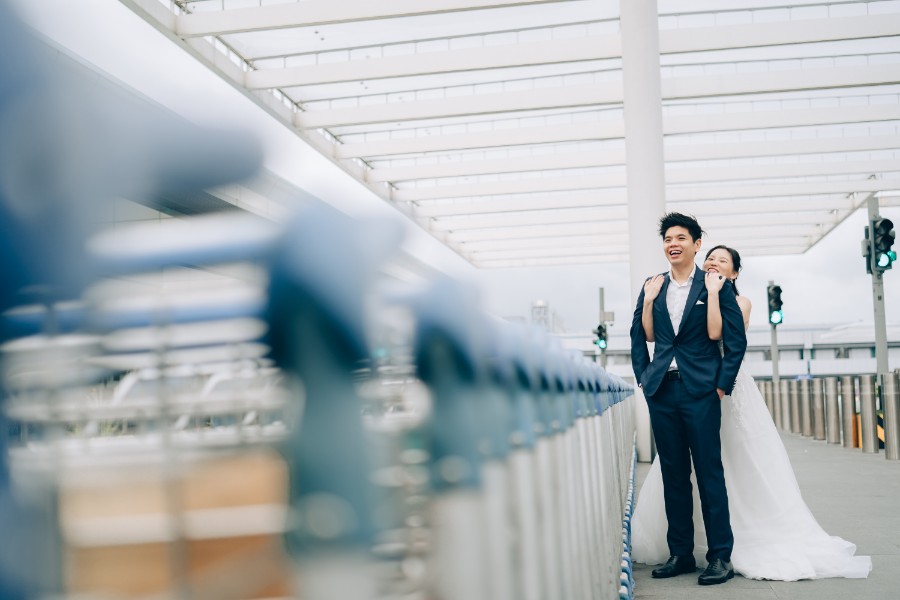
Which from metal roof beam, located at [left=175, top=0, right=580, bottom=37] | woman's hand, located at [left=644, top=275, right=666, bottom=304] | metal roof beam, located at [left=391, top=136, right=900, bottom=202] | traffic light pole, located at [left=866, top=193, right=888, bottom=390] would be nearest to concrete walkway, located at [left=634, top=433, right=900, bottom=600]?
woman's hand, located at [left=644, top=275, right=666, bottom=304]

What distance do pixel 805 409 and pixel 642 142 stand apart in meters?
8.69

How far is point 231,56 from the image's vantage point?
1459 cm

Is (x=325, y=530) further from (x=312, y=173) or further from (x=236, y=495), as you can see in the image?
(x=312, y=173)

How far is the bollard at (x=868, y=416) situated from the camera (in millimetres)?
12594

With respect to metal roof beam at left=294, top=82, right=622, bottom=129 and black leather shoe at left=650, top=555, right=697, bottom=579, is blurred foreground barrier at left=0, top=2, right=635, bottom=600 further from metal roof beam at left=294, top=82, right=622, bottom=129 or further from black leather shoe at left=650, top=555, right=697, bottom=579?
metal roof beam at left=294, top=82, right=622, bottom=129

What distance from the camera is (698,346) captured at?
4.53 metres

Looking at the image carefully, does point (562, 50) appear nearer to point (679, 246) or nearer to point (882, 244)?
point (882, 244)

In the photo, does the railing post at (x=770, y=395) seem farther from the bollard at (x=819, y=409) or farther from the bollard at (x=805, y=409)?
the bollard at (x=819, y=409)

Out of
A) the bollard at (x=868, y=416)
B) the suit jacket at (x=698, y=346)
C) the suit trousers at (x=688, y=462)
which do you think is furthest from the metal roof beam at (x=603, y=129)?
the suit trousers at (x=688, y=462)

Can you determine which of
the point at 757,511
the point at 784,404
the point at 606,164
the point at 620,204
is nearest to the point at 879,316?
the point at 784,404

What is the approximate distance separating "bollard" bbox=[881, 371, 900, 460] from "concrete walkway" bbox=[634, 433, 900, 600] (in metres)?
0.19

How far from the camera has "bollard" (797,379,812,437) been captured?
661 inches

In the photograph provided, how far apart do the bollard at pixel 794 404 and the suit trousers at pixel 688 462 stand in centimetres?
1442

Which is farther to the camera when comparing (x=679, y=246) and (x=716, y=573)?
(x=679, y=246)
